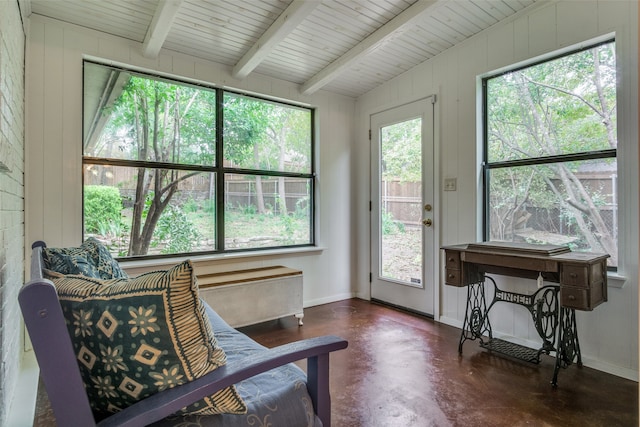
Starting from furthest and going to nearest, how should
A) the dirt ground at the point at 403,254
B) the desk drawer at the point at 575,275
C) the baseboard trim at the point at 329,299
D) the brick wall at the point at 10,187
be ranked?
the baseboard trim at the point at 329,299 → the dirt ground at the point at 403,254 → the desk drawer at the point at 575,275 → the brick wall at the point at 10,187

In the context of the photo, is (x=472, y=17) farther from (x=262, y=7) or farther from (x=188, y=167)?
(x=188, y=167)

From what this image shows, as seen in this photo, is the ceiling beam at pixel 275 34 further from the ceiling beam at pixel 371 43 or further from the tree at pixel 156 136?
the ceiling beam at pixel 371 43

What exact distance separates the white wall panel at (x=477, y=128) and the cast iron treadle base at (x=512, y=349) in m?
0.11

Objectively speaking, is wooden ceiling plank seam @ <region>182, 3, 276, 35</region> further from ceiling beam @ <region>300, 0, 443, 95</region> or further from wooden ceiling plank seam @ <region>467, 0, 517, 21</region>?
wooden ceiling plank seam @ <region>467, 0, 517, 21</region>

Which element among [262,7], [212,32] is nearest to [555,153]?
[262,7]

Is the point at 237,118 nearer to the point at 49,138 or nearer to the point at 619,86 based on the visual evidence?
the point at 49,138

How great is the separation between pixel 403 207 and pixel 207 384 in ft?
10.3

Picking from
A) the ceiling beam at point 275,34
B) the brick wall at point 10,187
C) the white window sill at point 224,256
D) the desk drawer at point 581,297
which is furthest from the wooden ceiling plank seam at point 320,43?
the desk drawer at point 581,297

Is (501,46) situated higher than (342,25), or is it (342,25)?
(342,25)

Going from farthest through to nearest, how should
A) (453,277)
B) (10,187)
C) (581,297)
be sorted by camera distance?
(453,277), (581,297), (10,187)

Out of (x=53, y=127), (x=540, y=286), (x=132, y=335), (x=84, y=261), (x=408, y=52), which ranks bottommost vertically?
(x=540, y=286)

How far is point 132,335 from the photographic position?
83cm

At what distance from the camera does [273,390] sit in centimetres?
111

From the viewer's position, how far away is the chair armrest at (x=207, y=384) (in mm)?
784
